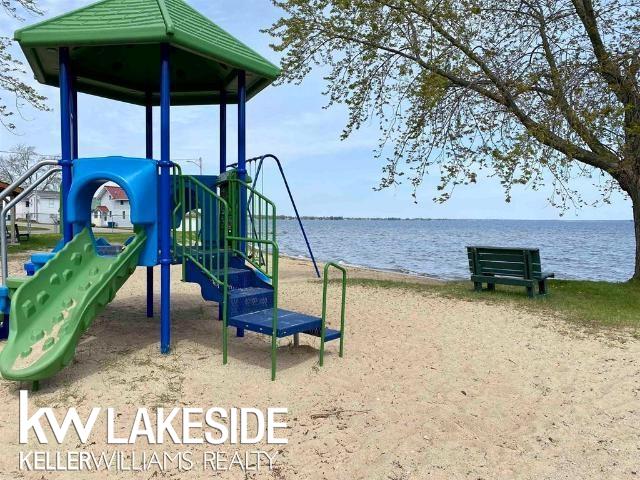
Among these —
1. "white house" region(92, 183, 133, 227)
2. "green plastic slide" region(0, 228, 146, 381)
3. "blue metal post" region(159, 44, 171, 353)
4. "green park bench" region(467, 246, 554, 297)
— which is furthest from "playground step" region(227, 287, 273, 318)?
"white house" region(92, 183, 133, 227)

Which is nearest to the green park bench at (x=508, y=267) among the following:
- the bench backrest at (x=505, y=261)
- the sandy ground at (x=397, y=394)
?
the bench backrest at (x=505, y=261)

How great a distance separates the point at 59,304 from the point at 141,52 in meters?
3.90

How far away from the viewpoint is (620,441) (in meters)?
3.63

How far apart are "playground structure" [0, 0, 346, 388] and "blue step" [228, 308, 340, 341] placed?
13mm

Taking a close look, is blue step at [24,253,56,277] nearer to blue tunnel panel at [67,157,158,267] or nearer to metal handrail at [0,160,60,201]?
blue tunnel panel at [67,157,158,267]

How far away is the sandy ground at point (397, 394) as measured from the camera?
3312 millimetres

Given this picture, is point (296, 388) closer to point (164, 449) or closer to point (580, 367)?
point (164, 449)

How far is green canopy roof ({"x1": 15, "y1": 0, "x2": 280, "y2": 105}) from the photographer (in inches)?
207

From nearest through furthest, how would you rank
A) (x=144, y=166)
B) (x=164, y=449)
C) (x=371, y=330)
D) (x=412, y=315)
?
(x=164, y=449) → (x=144, y=166) → (x=371, y=330) → (x=412, y=315)

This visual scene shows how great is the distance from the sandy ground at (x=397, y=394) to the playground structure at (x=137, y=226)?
33 cm

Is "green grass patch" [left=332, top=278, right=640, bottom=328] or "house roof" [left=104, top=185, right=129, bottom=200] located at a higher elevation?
"house roof" [left=104, top=185, right=129, bottom=200]

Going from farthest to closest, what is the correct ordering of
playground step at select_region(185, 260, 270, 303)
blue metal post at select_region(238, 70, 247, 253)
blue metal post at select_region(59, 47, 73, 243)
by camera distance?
blue metal post at select_region(238, 70, 247, 253), blue metal post at select_region(59, 47, 73, 243), playground step at select_region(185, 260, 270, 303)

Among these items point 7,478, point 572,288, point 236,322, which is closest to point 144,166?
point 236,322

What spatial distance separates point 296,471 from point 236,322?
2.14 m
